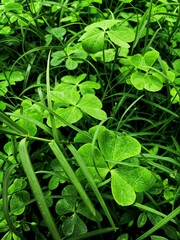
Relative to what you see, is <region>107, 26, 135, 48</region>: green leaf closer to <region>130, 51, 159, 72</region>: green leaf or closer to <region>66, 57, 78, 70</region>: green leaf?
<region>130, 51, 159, 72</region>: green leaf

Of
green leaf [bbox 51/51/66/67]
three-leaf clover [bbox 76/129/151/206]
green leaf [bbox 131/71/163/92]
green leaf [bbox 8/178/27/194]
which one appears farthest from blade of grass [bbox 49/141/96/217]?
green leaf [bbox 51/51/66/67]

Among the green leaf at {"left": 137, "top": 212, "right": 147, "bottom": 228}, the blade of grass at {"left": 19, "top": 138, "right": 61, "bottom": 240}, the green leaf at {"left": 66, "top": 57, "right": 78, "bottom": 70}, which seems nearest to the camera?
the blade of grass at {"left": 19, "top": 138, "right": 61, "bottom": 240}

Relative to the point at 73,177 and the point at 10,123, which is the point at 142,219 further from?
the point at 10,123

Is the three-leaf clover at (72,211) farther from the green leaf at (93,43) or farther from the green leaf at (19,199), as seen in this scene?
the green leaf at (93,43)

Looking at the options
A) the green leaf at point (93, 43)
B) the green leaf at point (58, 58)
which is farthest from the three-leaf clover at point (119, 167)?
the green leaf at point (58, 58)

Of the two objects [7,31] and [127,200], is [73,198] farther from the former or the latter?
[7,31]
